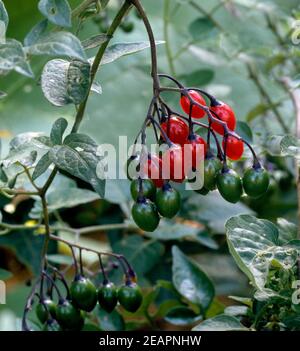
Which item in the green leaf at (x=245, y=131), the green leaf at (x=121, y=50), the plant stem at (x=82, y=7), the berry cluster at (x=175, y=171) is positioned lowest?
the berry cluster at (x=175, y=171)

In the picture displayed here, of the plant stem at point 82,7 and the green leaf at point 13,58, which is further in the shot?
the plant stem at point 82,7

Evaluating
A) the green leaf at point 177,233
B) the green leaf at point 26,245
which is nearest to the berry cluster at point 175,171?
the green leaf at point 177,233

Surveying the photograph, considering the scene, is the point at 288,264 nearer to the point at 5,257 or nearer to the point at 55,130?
the point at 55,130

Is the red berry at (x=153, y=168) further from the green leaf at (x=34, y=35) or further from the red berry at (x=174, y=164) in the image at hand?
the green leaf at (x=34, y=35)

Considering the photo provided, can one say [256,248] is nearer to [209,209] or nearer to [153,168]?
[153,168]

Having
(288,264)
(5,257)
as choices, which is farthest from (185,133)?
(5,257)

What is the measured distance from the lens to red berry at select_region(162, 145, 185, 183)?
0.78 metres

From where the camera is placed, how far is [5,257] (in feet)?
5.71

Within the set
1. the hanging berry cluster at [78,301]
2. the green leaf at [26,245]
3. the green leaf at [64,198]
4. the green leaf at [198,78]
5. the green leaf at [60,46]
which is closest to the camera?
the green leaf at [60,46]

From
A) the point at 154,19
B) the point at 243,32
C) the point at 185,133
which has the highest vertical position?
the point at 154,19

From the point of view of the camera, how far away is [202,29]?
61.7 inches

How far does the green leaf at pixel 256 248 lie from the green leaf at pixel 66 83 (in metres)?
0.22

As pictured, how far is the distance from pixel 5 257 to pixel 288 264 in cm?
102

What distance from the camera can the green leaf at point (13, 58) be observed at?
0.69m
